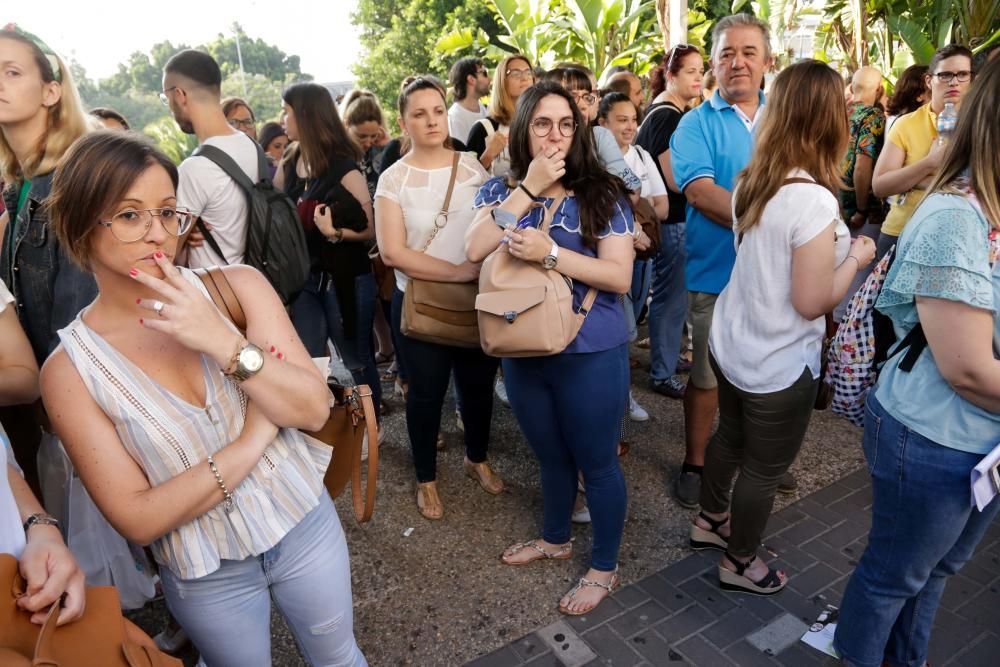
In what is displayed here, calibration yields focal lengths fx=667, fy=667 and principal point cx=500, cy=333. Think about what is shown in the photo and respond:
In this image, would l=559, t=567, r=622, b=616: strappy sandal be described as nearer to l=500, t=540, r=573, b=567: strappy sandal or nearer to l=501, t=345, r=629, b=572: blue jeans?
l=501, t=345, r=629, b=572: blue jeans

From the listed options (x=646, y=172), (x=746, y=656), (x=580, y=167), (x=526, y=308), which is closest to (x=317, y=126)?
(x=580, y=167)

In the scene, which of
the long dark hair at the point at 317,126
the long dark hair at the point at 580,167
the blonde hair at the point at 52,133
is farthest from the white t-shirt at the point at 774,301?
the blonde hair at the point at 52,133

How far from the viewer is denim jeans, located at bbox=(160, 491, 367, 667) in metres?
1.67

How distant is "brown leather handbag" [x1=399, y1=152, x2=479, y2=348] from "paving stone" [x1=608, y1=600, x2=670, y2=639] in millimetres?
1347

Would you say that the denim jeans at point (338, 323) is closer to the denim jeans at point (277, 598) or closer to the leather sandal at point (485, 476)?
the leather sandal at point (485, 476)

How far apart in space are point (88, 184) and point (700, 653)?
2.53m

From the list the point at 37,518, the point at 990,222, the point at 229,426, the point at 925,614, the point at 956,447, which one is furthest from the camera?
the point at 925,614

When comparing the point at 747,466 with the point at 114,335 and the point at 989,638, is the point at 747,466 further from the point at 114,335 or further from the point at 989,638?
the point at 114,335

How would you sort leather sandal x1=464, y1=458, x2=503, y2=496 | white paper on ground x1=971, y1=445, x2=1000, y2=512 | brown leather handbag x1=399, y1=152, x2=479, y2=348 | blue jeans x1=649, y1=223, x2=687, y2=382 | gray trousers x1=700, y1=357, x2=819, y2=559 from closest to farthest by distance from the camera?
white paper on ground x1=971, y1=445, x2=1000, y2=512
gray trousers x1=700, y1=357, x2=819, y2=559
brown leather handbag x1=399, y1=152, x2=479, y2=348
leather sandal x1=464, y1=458, x2=503, y2=496
blue jeans x1=649, y1=223, x2=687, y2=382

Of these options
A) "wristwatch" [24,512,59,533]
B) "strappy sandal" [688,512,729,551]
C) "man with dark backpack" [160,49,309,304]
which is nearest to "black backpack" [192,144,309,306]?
"man with dark backpack" [160,49,309,304]

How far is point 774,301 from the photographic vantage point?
2506 millimetres

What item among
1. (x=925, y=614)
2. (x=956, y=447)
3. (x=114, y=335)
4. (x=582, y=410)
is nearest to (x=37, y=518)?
(x=114, y=335)

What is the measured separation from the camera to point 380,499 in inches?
149

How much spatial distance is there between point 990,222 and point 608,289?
1.20 m
